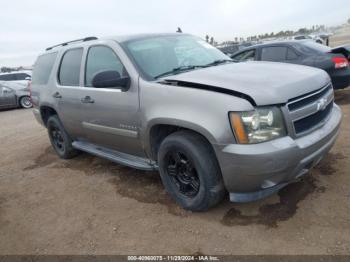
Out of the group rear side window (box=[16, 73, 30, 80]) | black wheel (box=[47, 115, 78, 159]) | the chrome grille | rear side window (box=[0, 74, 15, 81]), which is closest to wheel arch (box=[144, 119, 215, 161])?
the chrome grille

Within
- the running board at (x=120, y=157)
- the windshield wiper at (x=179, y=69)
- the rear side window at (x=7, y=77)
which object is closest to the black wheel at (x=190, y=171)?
the running board at (x=120, y=157)

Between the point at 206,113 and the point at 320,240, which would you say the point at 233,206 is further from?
the point at 206,113

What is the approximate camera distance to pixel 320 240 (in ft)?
8.66

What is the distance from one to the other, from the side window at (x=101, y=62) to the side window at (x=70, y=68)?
0.86 ft

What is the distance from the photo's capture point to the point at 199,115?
283cm

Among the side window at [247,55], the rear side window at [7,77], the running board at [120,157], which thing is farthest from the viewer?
the rear side window at [7,77]

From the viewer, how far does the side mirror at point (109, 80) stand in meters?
3.34

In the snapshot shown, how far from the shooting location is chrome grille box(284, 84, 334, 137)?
9.03 ft

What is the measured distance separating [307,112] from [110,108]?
212 centimetres

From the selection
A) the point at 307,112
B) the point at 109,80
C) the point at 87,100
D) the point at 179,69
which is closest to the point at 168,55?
the point at 179,69

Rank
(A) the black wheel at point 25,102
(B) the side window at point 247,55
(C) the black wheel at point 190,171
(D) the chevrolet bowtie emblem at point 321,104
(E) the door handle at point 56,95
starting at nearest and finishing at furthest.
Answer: (C) the black wheel at point 190,171 → (D) the chevrolet bowtie emblem at point 321,104 → (E) the door handle at point 56,95 → (B) the side window at point 247,55 → (A) the black wheel at point 25,102

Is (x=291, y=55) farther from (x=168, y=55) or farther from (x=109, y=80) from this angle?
(x=109, y=80)

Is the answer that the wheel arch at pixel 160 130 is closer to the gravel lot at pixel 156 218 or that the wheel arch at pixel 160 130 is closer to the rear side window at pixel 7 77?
the gravel lot at pixel 156 218

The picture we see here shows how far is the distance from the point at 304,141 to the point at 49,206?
2940 millimetres
